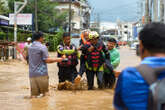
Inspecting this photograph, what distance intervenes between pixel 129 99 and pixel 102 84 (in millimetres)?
7415

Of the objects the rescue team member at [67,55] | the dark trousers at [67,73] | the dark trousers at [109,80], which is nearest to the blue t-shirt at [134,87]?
the rescue team member at [67,55]

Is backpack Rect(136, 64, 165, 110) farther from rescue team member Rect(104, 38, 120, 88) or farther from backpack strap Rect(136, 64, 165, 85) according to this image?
rescue team member Rect(104, 38, 120, 88)

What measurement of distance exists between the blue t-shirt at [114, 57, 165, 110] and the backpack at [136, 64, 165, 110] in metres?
0.03

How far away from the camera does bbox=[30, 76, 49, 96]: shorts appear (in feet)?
26.5

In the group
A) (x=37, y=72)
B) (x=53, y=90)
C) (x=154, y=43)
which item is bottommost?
(x=53, y=90)

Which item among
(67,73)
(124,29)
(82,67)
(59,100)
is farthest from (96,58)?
(124,29)

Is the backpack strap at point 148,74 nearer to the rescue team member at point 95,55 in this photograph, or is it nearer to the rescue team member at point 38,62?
the rescue team member at point 38,62

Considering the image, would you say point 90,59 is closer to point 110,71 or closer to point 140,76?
point 110,71

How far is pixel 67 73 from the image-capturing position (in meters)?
9.59

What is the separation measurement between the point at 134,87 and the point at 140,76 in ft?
0.30

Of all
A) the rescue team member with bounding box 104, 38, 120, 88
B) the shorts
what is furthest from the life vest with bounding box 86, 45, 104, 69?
the shorts

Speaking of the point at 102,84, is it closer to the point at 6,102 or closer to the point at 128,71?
the point at 6,102

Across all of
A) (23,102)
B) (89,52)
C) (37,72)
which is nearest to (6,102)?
(23,102)

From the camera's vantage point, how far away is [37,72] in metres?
8.02
